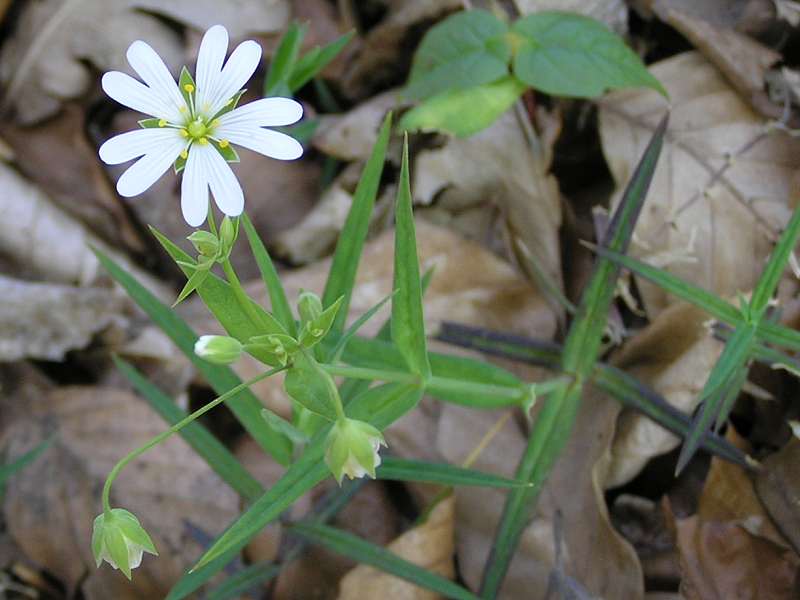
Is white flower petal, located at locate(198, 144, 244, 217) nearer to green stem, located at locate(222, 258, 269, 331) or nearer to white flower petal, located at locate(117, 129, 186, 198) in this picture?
white flower petal, located at locate(117, 129, 186, 198)

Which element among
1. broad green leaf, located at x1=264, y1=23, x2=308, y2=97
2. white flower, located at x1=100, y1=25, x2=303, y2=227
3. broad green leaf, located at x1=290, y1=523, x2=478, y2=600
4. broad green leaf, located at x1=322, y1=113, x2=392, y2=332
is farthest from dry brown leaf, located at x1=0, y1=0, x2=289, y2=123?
broad green leaf, located at x1=290, y1=523, x2=478, y2=600

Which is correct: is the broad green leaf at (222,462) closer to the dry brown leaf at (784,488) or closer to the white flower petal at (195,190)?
the white flower petal at (195,190)

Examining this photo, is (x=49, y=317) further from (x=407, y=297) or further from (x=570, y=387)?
(x=570, y=387)

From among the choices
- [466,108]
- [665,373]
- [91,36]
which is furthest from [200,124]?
[91,36]

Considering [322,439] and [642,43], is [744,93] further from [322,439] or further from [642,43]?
[322,439]

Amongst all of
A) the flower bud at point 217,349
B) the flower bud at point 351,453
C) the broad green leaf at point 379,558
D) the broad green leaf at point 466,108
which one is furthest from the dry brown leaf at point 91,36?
the flower bud at point 351,453

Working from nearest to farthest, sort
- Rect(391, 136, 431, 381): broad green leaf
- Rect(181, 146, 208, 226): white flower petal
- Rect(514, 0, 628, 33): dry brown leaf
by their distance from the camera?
Rect(181, 146, 208, 226): white flower petal
Rect(391, 136, 431, 381): broad green leaf
Rect(514, 0, 628, 33): dry brown leaf
